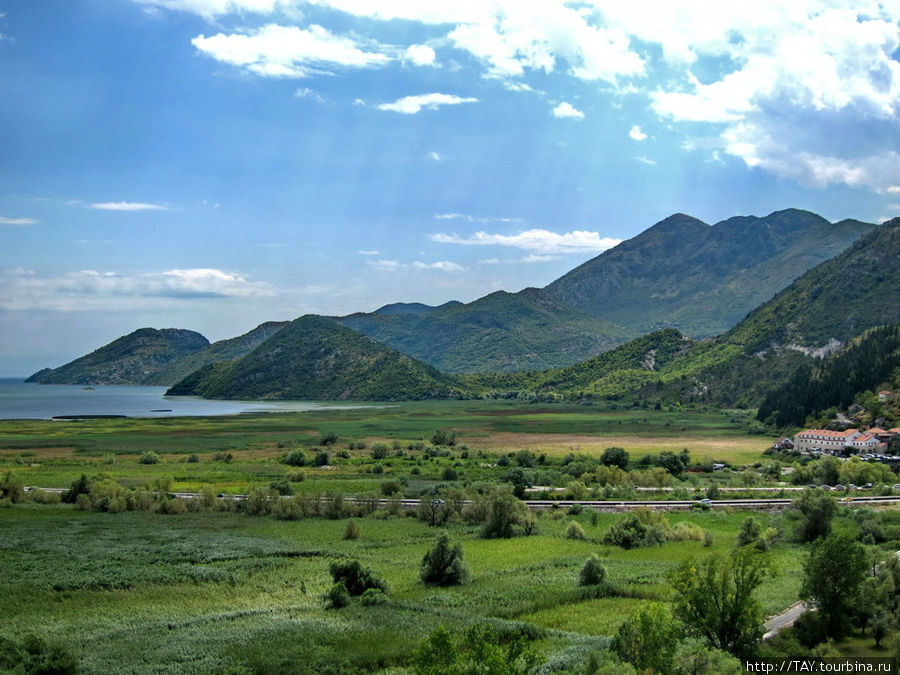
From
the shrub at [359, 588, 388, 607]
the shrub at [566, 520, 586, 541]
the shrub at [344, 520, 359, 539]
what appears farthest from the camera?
the shrub at [566, 520, 586, 541]

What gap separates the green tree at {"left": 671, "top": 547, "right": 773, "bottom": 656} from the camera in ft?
97.4

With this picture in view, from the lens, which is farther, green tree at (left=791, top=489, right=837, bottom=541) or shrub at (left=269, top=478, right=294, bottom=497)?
shrub at (left=269, top=478, right=294, bottom=497)

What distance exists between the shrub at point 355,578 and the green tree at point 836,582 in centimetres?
2193

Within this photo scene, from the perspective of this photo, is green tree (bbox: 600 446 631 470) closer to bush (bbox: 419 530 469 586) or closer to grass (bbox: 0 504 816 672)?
grass (bbox: 0 504 816 672)

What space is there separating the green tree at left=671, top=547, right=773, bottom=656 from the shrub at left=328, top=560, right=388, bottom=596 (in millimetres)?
16445

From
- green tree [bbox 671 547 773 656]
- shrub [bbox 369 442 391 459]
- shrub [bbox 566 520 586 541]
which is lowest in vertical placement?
shrub [bbox 566 520 586 541]

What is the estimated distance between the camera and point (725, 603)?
30.2m

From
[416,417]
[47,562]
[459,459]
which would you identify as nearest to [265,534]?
[47,562]

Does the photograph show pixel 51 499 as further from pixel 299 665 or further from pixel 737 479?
pixel 737 479

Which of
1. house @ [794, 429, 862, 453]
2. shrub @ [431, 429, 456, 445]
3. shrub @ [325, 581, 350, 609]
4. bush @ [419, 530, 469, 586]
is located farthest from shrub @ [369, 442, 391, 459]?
shrub @ [325, 581, 350, 609]

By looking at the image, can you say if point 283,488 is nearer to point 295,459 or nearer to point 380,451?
point 295,459

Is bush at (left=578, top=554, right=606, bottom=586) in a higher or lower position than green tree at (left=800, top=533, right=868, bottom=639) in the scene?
lower

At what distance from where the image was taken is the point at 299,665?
27984 mm

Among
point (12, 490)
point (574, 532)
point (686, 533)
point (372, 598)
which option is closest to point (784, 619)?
point (686, 533)
